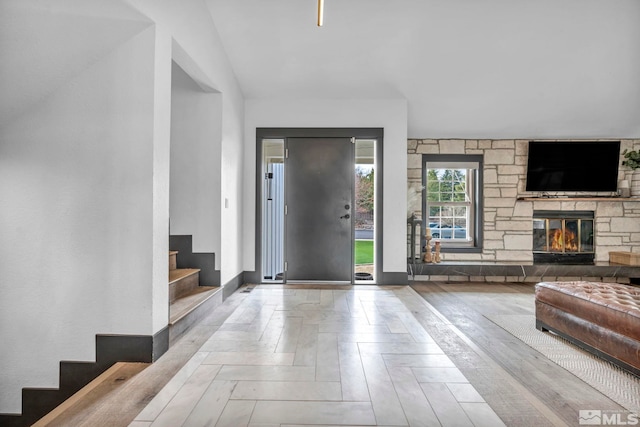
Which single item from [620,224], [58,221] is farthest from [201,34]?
[620,224]

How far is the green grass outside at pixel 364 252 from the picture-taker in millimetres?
9141

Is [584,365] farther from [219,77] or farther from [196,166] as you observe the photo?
[219,77]

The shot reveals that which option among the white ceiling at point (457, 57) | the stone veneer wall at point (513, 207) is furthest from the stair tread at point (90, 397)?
the stone veneer wall at point (513, 207)

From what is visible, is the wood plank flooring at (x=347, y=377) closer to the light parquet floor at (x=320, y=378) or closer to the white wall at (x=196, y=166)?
the light parquet floor at (x=320, y=378)

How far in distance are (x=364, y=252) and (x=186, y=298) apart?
6970 millimetres

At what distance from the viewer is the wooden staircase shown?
8.21ft

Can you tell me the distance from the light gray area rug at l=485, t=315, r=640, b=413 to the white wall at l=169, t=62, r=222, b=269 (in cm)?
289

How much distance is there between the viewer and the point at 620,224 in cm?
518

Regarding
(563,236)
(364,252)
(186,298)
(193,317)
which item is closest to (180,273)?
(186,298)

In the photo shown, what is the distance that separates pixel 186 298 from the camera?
3.04m

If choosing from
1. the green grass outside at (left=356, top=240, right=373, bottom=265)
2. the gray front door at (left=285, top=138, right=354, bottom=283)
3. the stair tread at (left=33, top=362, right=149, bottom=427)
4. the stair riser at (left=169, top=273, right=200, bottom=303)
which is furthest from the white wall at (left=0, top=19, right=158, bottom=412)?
the green grass outside at (left=356, top=240, right=373, bottom=265)

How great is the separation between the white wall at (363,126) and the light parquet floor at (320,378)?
1.54 m

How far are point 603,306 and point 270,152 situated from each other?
182 inches

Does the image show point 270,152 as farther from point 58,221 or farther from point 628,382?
point 628,382
